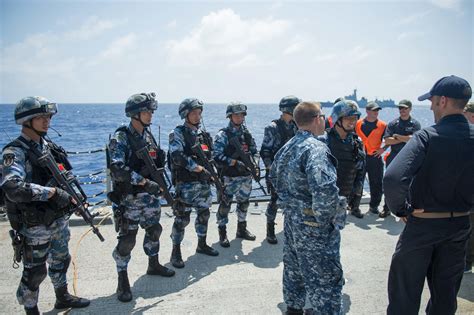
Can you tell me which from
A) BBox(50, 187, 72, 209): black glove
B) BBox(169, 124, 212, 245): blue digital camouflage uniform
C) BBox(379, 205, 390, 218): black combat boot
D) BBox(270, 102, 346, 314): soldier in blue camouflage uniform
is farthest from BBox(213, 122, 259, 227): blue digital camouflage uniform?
BBox(379, 205, 390, 218): black combat boot

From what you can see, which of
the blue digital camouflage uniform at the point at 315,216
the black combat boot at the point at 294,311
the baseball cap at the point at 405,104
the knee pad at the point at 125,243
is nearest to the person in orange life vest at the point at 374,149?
the baseball cap at the point at 405,104

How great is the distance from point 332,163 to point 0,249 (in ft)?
18.2

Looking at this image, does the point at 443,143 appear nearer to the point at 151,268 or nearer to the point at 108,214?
the point at 151,268

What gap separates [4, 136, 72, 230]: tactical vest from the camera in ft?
11.7

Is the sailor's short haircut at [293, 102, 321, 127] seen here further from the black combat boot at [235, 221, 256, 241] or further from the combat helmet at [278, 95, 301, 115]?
the black combat boot at [235, 221, 256, 241]

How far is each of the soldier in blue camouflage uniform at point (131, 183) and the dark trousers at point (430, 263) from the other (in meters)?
2.96

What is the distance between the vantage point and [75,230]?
256 inches

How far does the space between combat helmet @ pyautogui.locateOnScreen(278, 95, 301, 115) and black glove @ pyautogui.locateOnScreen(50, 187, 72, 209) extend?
3836 millimetres

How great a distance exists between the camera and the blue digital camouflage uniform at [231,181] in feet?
19.9

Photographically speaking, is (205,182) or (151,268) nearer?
(151,268)

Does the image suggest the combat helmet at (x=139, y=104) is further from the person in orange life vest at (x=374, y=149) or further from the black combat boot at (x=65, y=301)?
the person in orange life vest at (x=374, y=149)

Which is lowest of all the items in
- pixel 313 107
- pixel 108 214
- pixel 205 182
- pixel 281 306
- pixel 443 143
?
pixel 281 306

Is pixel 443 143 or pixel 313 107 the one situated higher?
pixel 313 107

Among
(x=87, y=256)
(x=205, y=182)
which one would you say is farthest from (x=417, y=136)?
(x=87, y=256)
